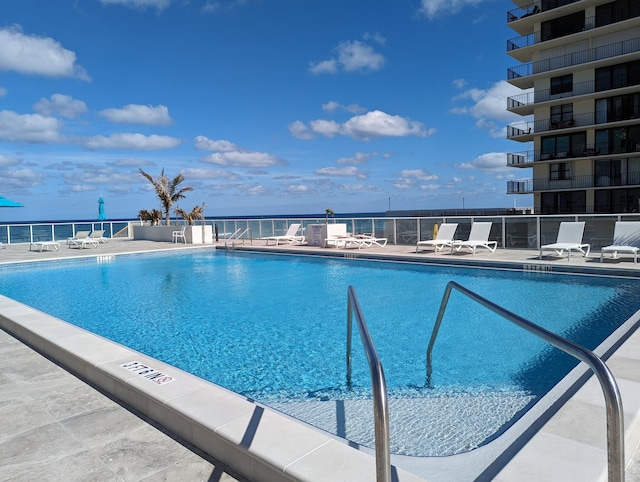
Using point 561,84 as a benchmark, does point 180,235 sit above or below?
below

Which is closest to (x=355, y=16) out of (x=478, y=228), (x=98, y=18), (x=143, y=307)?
(x=98, y=18)

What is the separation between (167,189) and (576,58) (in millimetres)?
28610

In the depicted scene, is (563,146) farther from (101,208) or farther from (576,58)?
(101,208)

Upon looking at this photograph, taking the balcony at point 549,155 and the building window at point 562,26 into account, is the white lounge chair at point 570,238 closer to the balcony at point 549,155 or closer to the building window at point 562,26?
the balcony at point 549,155

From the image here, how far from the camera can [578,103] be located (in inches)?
1236

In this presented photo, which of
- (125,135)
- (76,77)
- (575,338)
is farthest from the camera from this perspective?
(125,135)

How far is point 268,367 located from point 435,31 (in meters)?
29.3

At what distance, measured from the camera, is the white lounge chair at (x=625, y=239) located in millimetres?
9867

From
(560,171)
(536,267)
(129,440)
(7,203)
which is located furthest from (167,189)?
(560,171)

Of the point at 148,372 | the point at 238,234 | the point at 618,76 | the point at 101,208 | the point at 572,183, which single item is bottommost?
the point at 148,372

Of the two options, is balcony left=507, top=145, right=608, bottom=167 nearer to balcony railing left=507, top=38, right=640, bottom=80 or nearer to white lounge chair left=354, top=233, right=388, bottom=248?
balcony railing left=507, top=38, right=640, bottom=80

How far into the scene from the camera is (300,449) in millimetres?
2340

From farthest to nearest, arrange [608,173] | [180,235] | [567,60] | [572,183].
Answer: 1. [572,183]
2. [567,60]
3. [608,173]
4. [180,235]

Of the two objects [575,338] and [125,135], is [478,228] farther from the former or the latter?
[125,135]
